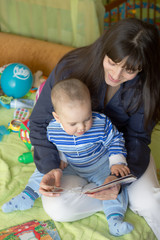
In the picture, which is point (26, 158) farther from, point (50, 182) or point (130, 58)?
point (130, 58)

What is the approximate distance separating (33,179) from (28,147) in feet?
1.19

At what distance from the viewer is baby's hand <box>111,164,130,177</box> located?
1.15m

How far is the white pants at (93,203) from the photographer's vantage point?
1190 mm

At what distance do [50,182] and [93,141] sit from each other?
23 cm

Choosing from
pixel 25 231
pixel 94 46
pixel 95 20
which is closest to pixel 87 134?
pixel 94 46

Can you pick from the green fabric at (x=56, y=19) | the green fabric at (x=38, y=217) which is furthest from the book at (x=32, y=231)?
the green fabric at (x=56, y=19)

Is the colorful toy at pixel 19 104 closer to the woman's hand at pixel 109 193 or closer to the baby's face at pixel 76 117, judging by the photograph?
the baby's face at pixel 76 117

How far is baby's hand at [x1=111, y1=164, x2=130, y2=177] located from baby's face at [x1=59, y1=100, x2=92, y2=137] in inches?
7.0

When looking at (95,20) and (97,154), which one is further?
(95,20)

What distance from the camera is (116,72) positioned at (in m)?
1.08

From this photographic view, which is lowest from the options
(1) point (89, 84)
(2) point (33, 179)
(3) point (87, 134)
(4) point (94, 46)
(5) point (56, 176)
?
(2) point (33, 179)

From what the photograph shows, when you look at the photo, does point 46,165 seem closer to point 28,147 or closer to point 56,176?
point 56,176

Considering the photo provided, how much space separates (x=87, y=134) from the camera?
3.96ft

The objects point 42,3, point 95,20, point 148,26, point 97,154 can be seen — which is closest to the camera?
point 148,26
